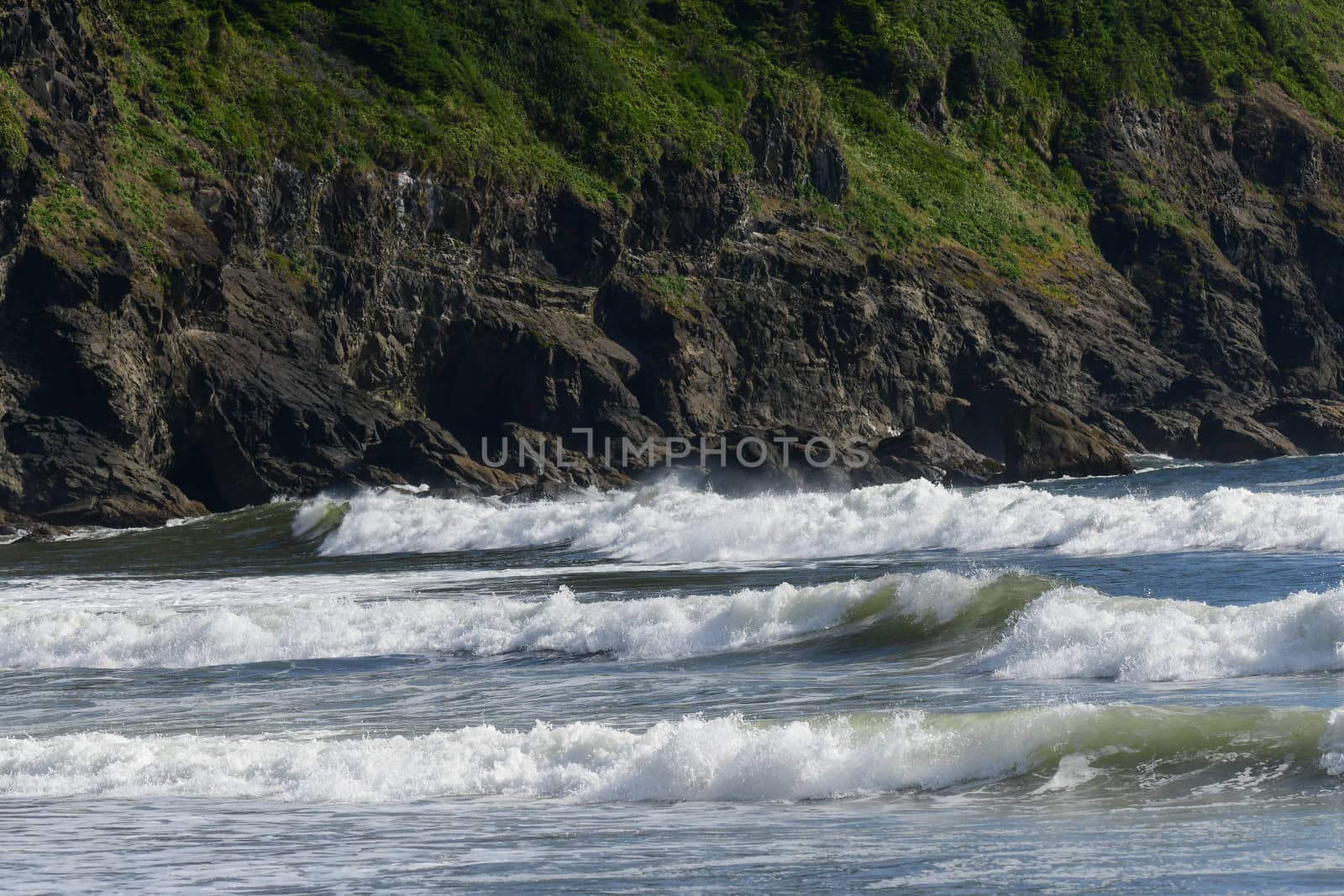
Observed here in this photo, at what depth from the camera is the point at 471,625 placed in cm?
1769

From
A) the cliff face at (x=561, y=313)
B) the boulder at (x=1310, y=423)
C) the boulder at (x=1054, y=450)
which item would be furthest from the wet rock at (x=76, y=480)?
the boulder at (x=1310, y=423)

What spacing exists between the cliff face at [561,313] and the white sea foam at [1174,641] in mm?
27180

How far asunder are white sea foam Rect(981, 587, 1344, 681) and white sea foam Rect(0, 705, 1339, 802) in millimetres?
2709

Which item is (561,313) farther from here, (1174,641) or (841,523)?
(1174,641)

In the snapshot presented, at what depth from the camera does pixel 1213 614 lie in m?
13.3

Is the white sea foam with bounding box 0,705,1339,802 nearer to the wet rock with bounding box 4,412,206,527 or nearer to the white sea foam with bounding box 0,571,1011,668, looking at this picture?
the white sea foam with bounding box 0,571,1011,668

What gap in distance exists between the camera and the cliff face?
38.1 meters

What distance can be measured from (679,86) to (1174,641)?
47371 millimetres

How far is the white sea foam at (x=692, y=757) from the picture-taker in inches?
373

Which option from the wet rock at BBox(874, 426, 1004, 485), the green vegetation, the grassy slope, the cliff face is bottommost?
the wet rock at BBox(874, 426, 1004, 485)

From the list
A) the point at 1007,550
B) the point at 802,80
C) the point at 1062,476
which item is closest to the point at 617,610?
the point at 1007,550

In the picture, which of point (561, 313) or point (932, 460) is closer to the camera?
point (932, 460)

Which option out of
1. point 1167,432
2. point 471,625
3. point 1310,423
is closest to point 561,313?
point 1167,432

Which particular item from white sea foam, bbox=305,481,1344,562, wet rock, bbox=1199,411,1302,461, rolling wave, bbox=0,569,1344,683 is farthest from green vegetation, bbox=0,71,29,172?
wet rock, bbox=1199,411,1302,461
